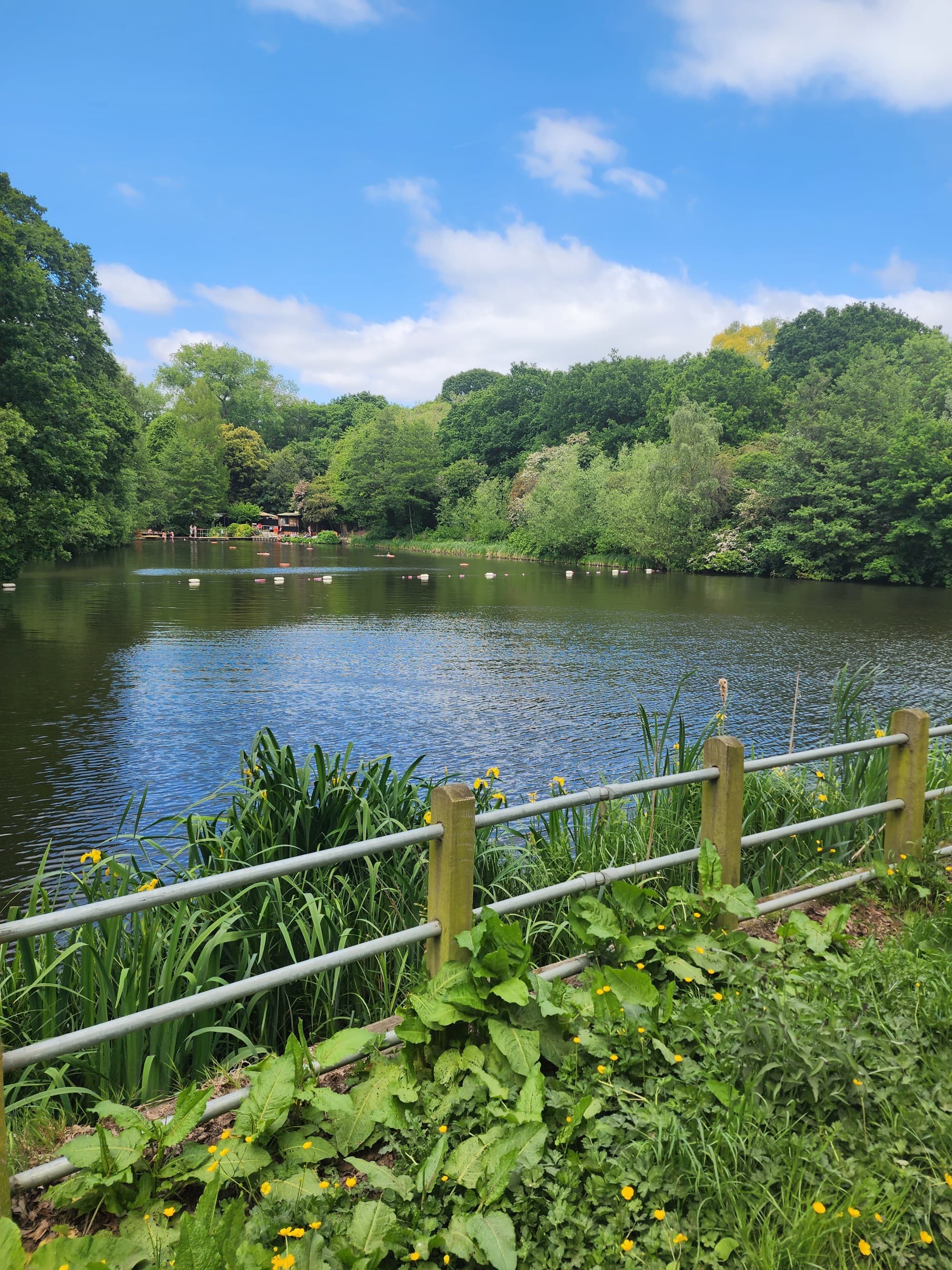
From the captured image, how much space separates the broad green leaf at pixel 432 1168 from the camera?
6.05ft

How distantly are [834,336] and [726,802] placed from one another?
208ft

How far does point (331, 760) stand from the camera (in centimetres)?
855

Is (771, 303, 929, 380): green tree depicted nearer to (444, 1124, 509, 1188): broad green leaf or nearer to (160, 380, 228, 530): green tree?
(160, 380, 228, 530): green tree

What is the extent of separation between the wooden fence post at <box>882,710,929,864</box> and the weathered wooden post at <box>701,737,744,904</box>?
1060mm

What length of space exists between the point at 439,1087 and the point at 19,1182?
0.95 m

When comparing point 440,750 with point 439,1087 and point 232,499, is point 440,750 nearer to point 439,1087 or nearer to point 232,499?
point 439,1087

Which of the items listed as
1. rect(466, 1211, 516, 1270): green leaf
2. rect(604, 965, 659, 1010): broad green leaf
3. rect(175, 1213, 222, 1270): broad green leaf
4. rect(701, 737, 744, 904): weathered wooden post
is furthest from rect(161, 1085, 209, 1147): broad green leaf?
rect(701, 737, 744, 904): weathered wooden post

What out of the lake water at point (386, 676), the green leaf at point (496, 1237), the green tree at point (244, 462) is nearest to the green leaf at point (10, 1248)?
the green leaf at point (496, 1237)

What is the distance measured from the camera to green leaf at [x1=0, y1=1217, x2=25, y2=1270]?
150cm

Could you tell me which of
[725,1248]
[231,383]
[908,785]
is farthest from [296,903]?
[231,383]

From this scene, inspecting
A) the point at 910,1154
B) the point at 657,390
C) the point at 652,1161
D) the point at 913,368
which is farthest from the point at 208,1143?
the point at 657,390

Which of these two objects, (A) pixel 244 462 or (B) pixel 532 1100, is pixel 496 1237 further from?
(A) pixel 244 462

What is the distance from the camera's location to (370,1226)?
1.73 m

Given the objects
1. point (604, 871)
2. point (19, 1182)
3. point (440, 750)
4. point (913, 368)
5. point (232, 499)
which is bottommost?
point (440, 750)
